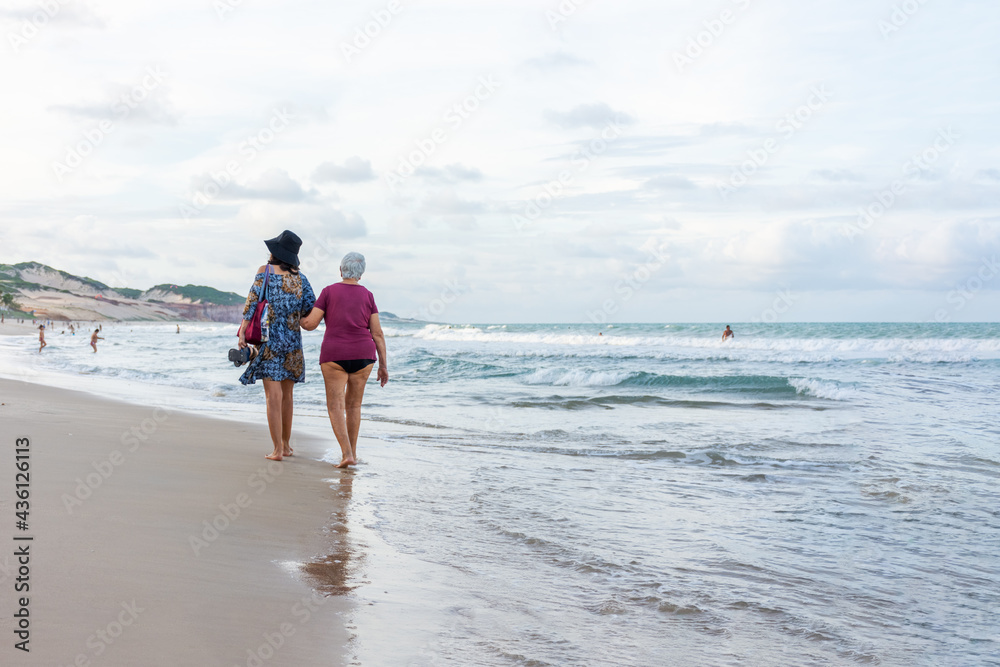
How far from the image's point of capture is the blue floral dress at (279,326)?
5871 millimetres

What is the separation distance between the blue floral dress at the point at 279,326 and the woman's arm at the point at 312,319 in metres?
0.06

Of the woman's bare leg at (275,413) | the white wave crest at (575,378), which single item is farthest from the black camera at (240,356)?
the white wave crest at (575,378)

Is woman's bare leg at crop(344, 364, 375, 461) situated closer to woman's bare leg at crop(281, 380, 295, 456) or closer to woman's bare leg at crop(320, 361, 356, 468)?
woman's bare leg at crop(320, 361, 356, 468)

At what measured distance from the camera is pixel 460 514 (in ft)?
14.8

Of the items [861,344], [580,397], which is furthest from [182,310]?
[580,397]

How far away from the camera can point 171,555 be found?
305cm

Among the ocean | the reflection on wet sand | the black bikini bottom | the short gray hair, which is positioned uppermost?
the short gray hair

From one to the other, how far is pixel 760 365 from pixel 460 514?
66.6 ft

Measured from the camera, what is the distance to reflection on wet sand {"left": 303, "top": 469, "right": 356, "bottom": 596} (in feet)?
9.64

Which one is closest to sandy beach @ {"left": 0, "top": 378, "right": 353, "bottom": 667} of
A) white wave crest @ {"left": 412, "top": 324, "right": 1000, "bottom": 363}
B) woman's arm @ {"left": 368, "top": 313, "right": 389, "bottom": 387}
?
woman's arm @ {"left": 368, "top": 313, "right": 389, "bottom": 387}

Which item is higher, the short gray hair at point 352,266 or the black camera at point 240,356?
the short gray hair at point 352,266

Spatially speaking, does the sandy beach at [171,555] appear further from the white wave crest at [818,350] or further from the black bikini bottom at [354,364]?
the white wave crest at [818,350]

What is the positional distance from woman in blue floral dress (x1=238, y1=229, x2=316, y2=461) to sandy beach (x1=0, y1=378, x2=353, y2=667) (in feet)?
1.87

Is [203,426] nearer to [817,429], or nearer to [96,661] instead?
[96,661]
